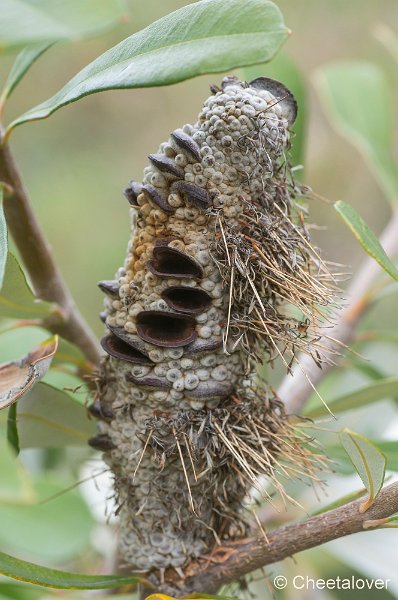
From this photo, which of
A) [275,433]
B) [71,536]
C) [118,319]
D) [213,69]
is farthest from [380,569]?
[213,69]

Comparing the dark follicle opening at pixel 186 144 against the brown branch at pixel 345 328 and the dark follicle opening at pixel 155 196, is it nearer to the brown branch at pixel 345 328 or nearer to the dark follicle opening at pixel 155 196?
the dark follicle opening at pixel 155 196

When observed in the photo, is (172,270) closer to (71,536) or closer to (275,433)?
(275,433)

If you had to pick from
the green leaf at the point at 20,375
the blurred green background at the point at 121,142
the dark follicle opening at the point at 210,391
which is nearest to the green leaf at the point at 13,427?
the green leaf at the point at 20,375

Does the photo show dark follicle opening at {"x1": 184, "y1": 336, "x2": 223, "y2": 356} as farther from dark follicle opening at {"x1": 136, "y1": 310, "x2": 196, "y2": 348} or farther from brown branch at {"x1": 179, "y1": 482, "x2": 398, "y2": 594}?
brown branch at {"x1": 179, "y1": 482, "x2": 398, "y2": 594}

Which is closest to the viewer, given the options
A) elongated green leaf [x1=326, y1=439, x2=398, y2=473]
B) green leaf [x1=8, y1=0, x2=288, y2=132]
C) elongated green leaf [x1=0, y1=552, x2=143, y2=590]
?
green leaf [x1=8, y1=0, x2=288, y2=132]

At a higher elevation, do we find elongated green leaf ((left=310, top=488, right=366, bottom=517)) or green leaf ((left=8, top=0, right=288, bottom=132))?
green leaf ((left=8, top=0, right=288, bottom=132))

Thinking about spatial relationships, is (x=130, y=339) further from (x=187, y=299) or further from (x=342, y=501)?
(x=342, y=501)

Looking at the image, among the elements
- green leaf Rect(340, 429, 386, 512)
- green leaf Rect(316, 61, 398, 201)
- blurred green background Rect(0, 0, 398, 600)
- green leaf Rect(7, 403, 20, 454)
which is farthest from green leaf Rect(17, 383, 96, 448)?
blurred green background Rect(0, 0, 398, 600)
